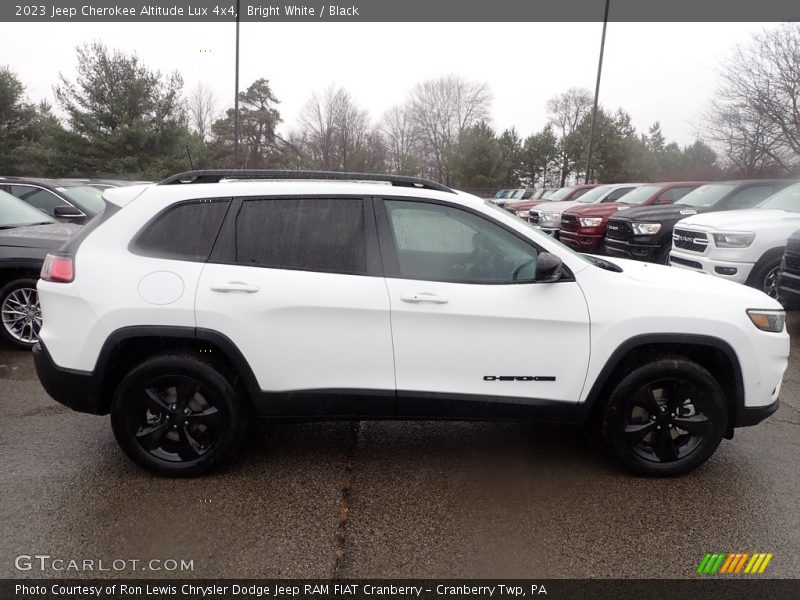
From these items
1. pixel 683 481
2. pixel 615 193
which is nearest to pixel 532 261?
pixel 683 481

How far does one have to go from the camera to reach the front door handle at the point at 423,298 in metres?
2.82

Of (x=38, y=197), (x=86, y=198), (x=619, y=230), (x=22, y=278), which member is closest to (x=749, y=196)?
(x=619, y=230)

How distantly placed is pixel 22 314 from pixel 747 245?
8.50 m

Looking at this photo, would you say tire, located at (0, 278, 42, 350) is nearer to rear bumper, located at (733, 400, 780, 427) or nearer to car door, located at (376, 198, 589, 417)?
car door, located at (376, 198, 589, 417)

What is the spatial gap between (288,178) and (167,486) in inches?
75.6

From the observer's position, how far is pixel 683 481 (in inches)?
120

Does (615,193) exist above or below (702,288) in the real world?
above

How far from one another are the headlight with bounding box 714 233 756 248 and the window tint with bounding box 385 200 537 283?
212 inches

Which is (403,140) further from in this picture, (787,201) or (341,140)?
(787,201)

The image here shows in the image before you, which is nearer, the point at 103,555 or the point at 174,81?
the point at 103,555

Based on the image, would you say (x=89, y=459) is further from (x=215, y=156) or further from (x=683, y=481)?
(x=215, y=156)

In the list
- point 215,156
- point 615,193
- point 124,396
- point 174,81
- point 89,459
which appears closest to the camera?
point 124,396

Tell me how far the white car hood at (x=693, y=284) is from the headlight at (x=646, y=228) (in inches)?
254

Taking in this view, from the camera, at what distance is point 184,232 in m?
2.96
